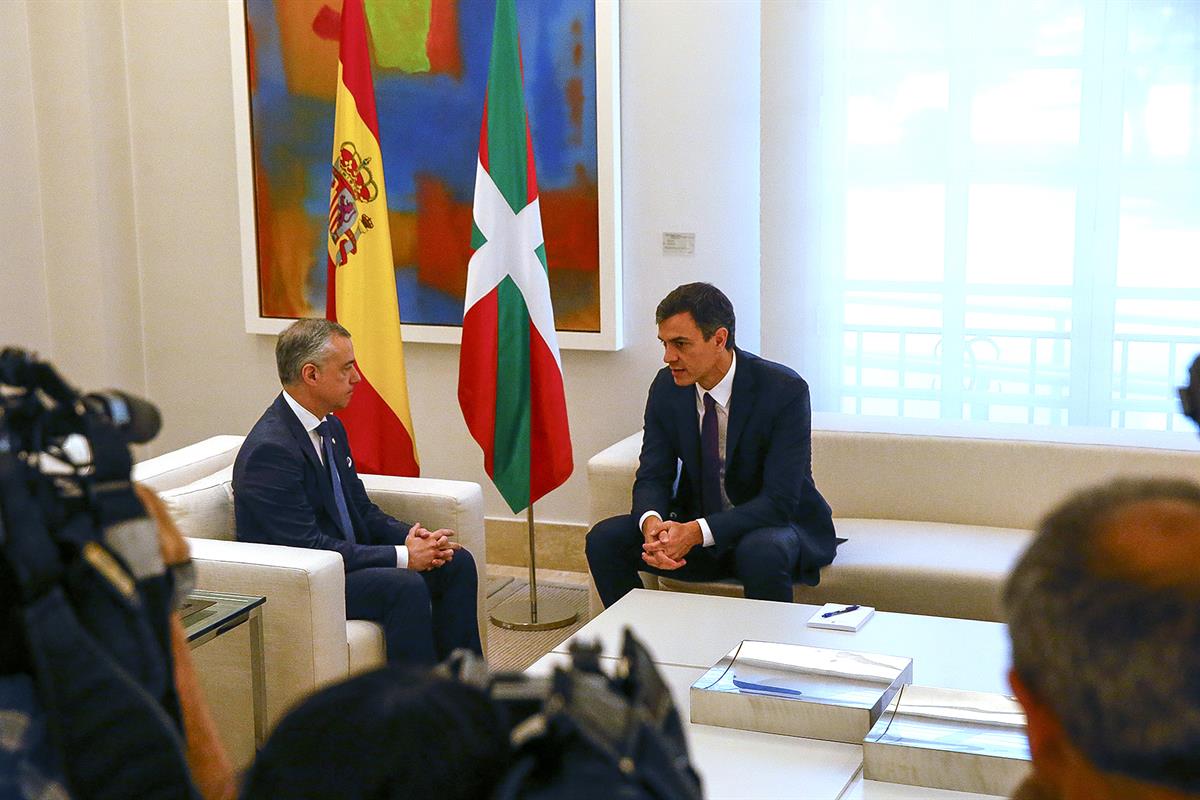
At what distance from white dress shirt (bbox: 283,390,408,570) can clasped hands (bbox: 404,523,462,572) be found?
2 cm

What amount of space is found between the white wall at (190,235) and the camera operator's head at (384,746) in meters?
4.60

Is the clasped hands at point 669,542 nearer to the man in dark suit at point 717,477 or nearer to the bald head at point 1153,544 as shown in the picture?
the man in dark suit at point 717,477

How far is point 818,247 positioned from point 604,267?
88 cm

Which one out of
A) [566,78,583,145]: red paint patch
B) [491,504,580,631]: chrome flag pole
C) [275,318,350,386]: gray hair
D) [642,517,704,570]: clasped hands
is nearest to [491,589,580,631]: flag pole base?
[491,504,580,631]: chrome flag pole

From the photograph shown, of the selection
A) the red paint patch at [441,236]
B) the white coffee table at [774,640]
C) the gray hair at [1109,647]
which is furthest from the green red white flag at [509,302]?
the gray hair at [1109,647]

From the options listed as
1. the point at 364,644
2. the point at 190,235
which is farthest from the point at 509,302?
the point at 190,235

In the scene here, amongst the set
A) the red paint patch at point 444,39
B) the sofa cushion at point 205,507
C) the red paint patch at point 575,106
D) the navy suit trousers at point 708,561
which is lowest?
the navy suit trousers at point 708,561

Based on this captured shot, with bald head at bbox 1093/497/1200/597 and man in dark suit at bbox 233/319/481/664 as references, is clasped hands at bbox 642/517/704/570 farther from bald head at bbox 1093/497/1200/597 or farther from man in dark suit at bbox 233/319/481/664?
bald head at bbox 1093/497/1200/597

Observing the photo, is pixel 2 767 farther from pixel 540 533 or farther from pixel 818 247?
pixel 540 533

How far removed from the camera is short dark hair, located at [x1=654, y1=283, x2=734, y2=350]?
162 inches

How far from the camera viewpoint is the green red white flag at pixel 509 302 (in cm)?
475

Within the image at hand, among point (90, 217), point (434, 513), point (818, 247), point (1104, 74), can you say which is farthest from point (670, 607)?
point (90, 217)

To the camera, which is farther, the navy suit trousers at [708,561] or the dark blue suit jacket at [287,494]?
the navy suit trousers at [708,561]

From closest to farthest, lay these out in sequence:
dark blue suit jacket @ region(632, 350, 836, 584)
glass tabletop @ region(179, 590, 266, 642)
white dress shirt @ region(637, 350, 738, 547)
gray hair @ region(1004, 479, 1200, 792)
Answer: gray hair @ region(1004, 479, 1200, 792) < glass tabletop @ region(179, 590, 266, 642) < dark blue suit jacket @ region(632, 350, 836, 584) < white dress shirt @ region(637, 350, 738, 547)
